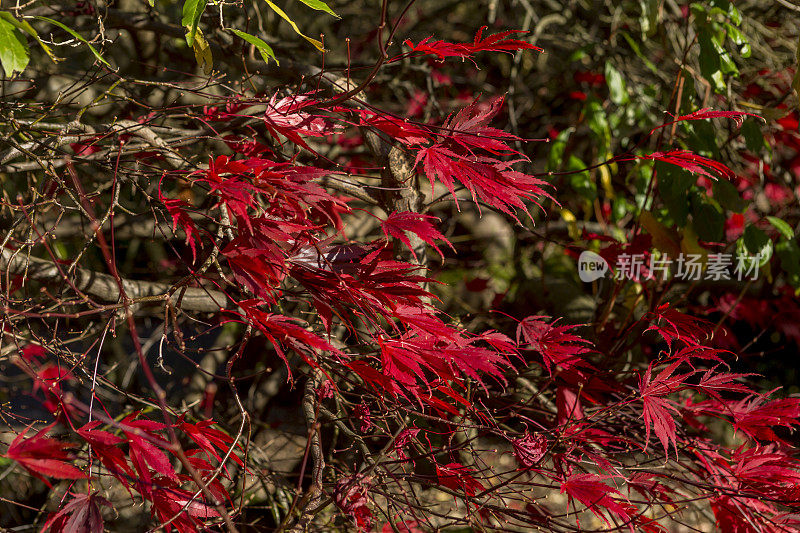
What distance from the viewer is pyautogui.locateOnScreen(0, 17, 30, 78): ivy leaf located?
76 centimetres

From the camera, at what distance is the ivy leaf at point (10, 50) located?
0.76 m

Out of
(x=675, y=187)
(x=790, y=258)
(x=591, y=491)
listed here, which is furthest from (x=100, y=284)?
(x=790, y=258)

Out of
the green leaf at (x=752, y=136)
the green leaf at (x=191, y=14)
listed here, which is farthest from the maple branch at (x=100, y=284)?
the green leaf at (x=752, y=136)

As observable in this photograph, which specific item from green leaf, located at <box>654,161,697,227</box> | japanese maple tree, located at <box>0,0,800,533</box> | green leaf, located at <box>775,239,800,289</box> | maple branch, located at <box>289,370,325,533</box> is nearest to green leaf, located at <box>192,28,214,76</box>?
japanese maple tree, located at <box>0,0,800,533</box>

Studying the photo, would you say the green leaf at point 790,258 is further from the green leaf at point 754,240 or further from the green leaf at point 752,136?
the green leaf at point 752,136

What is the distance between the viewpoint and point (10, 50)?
0.77 metres

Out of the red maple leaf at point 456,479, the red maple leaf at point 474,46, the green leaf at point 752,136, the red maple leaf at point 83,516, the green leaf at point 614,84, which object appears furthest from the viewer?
the green leaf at point 614,84

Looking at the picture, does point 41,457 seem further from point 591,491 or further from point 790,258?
point 790,258

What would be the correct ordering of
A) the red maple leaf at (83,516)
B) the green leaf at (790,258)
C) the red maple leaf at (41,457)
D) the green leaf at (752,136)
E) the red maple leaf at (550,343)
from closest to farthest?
the red maple leaf at (41,457) → the red maple leaf at (83,516) → the red maple leaf at (550,343) → the green leaf at (752,136) → the green leaf at (790,258)

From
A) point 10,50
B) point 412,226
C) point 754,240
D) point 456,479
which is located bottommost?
point 456,479

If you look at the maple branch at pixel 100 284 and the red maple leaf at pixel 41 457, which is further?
the maple branch at pixel 100 284

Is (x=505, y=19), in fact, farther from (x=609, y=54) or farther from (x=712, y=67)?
(x=712, y=67)

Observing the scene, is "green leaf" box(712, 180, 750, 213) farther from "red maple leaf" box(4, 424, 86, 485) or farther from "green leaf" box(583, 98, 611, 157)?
"red maple leaf" box(4, 424, 86, 485)

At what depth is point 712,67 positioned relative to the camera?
162 cm
